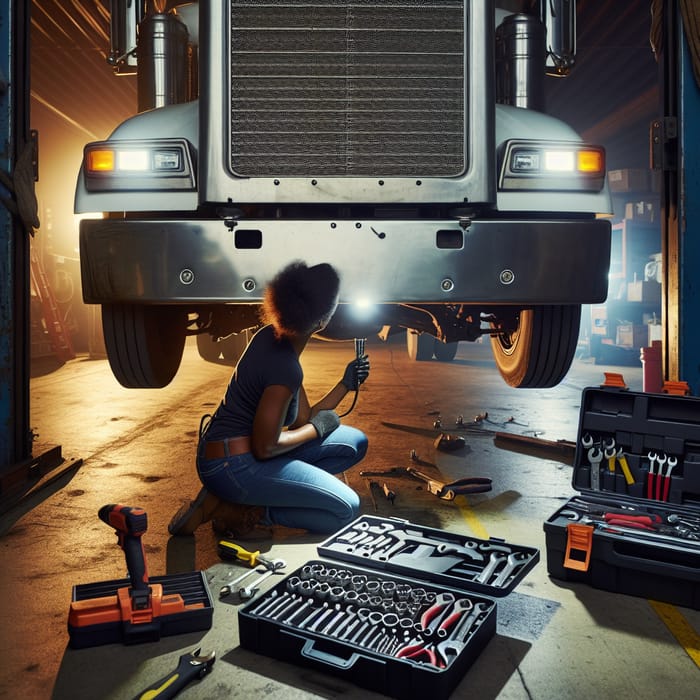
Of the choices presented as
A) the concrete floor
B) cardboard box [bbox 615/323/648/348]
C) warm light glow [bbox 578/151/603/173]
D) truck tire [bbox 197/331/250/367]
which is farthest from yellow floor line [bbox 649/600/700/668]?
cardboard box [bbox 615/323/648/348]

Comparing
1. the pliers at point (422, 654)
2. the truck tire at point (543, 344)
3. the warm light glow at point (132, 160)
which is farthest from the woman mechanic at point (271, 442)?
the truck tire at point (543, 344)

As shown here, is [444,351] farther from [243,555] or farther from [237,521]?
[243,555]

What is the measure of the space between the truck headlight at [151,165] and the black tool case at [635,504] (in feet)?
6.17

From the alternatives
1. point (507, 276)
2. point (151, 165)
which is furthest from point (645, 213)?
point (151, 165)

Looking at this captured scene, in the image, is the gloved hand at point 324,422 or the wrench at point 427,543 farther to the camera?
the gloved hand at point 324,422

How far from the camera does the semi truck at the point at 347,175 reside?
2590mm

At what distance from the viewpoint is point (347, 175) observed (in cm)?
264

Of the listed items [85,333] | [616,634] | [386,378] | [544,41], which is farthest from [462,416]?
[85,333]

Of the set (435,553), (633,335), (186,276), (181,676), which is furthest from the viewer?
(633,335)

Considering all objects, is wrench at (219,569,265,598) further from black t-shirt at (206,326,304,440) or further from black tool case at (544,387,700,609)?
black tool case at (544,387,700,609)

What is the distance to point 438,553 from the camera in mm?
2428

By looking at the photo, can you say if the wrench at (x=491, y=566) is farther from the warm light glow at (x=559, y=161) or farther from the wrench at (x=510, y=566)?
the warm light glow at (x=559, y=161)

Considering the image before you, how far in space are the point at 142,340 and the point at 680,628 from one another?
94.5 inches

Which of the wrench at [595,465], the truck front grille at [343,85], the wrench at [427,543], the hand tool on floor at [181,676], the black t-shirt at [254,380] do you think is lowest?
the hand tool on floor at [181,676]
